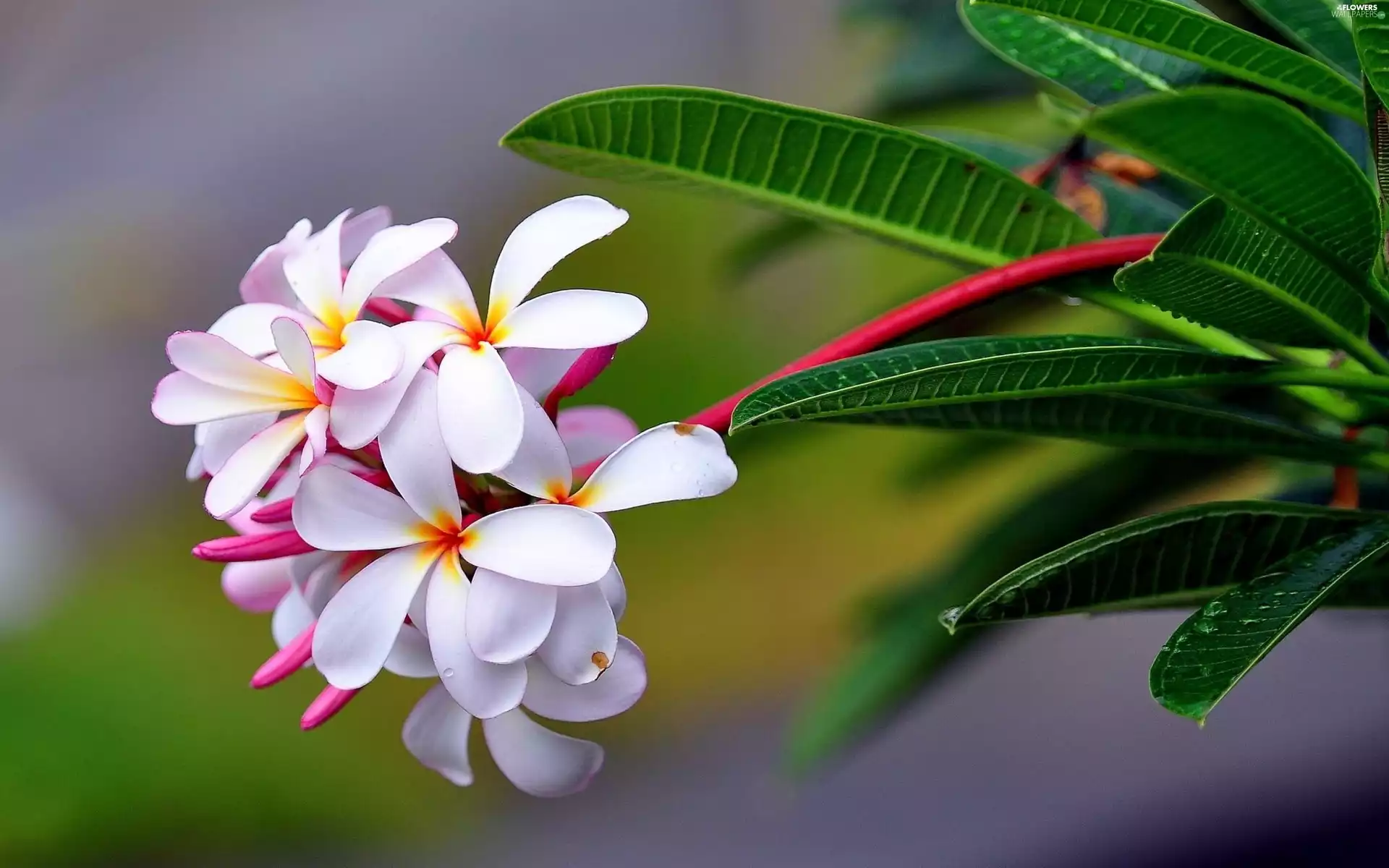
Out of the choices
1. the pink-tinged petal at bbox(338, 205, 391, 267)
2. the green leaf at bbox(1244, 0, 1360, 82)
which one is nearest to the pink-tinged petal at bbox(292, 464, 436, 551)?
the pink-tinged petal at bbox(338, 205, 391, 267)

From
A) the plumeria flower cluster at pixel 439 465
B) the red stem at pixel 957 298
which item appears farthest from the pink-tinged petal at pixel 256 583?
the red stem at pixel 957 298

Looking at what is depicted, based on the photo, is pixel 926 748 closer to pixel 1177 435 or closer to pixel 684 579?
pixel 684 579

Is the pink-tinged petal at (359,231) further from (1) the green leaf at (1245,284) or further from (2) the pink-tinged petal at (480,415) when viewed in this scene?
(1) the green leaf at (1245,284)

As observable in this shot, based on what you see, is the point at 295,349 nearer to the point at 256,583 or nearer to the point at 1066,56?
the point at 256,583

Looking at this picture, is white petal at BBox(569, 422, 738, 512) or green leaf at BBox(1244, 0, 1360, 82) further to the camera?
green leaf at BBox(1244, 0, 1360, 82)

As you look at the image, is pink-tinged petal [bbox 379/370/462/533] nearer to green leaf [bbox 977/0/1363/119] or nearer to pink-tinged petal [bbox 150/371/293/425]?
pink-tinged petal [bbox 150/371/293/425]

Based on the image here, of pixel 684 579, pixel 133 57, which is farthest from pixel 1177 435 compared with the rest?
pixel 133 57

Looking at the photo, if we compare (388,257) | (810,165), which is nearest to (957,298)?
(810,165)
